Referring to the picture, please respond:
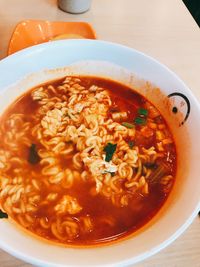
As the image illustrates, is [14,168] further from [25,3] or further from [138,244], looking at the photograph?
[25,3]

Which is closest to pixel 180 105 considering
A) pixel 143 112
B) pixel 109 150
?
pixel 143 112

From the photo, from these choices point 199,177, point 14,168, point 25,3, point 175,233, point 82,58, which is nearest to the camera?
point 175,233

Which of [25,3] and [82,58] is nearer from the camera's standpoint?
Result: [82,58]

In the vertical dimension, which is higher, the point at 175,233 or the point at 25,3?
the point at 25,3

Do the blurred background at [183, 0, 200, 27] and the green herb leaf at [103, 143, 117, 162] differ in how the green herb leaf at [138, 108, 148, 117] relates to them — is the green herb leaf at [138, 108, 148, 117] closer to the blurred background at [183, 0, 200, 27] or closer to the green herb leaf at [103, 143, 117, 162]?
the green herb leaf at [103, 143, 117, 162]

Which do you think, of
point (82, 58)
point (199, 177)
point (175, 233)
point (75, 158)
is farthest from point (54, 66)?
point (175, 233)

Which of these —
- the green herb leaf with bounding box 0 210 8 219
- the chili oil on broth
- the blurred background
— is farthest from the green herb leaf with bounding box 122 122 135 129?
the blurred background

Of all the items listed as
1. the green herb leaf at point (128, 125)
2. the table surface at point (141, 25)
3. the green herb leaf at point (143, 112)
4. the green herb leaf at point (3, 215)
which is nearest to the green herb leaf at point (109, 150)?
the green herb leaf at point (128, 125)
